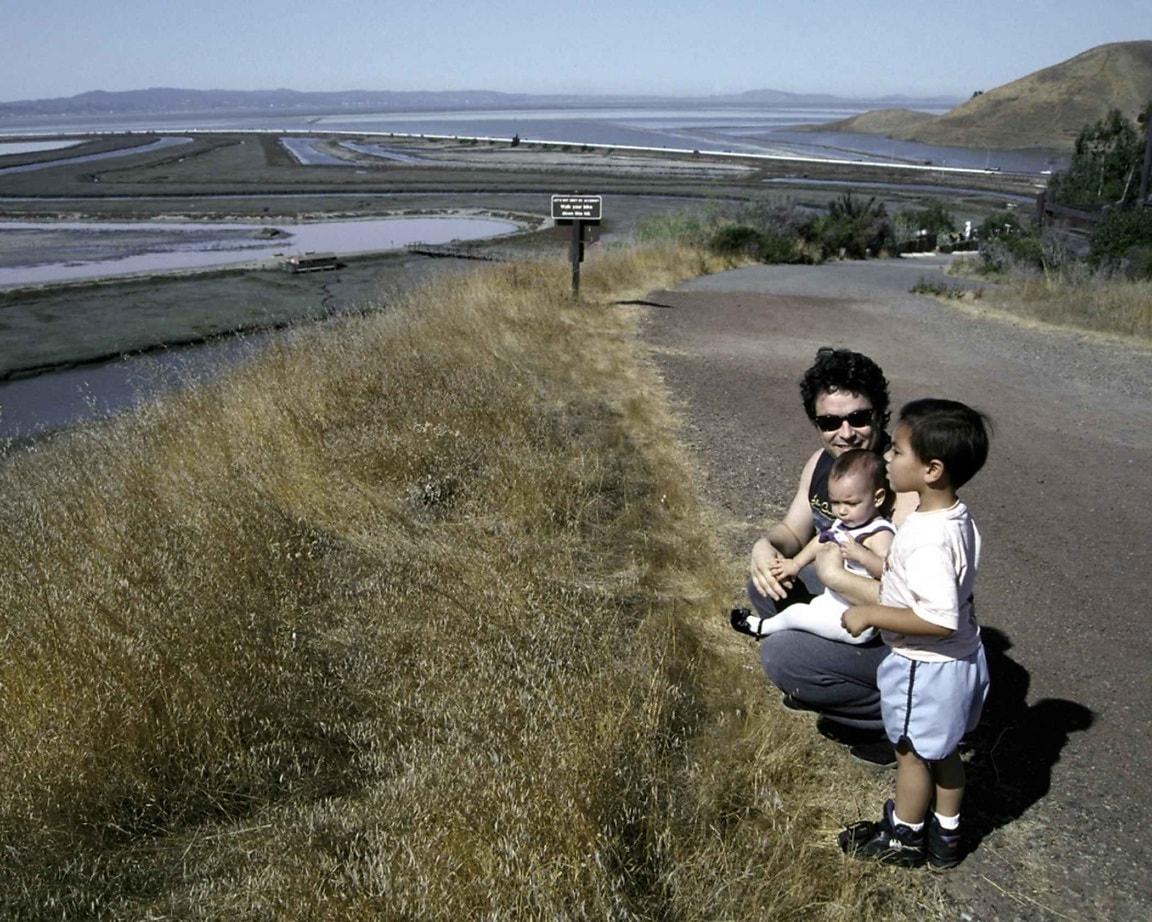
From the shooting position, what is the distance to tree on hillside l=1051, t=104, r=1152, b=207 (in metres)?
28.0

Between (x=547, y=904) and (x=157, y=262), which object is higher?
(x=547, y=904)

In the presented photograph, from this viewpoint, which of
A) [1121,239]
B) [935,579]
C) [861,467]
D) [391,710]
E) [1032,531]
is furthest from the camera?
[1121,239]

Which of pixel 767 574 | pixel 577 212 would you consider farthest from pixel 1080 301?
pixel 767 574

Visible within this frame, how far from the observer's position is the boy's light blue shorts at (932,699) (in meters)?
3.00

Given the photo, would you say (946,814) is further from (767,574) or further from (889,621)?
(767,574)

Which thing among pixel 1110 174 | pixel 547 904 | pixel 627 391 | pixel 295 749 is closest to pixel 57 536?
pixel 295 749

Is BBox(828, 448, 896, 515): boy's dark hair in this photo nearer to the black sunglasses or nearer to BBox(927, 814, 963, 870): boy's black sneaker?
the black sunglasses

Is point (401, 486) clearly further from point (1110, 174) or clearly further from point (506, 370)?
point (1110, 174)

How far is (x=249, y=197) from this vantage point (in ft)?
146

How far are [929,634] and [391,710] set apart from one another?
5.96 feet

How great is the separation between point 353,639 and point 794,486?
3974mm

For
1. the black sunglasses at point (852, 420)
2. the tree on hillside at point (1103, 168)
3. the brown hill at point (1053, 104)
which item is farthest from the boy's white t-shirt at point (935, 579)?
the brown hill at point (1053, 104)

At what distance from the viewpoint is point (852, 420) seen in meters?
3.77

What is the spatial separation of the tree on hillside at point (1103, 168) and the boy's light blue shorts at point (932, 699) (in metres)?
27.1
